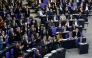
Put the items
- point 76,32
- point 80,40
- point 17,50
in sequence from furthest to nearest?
point 76,32 < point 80,40 < point 17,50

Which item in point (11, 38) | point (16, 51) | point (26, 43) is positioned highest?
point (11, 38)

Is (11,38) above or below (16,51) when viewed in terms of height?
above

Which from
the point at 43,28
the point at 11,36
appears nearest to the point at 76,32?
the point at 43,28

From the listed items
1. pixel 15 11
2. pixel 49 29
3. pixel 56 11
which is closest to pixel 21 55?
pixel 49 29

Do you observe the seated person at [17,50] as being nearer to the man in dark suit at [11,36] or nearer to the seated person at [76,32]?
the man in dark suit at [11,36]

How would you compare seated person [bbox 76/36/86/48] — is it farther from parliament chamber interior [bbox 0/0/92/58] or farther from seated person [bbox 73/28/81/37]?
seated person [bbox 73/28/81/37]

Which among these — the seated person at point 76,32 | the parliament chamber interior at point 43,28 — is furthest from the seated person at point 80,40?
the seated person at point 76,32

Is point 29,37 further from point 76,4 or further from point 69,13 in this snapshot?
point 76,4

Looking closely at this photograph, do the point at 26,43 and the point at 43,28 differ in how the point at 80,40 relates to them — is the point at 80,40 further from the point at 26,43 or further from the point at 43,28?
the point at 26,43

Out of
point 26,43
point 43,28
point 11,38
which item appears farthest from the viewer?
point 43,28

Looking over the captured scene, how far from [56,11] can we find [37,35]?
200 inches

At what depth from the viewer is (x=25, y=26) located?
17.0 meters

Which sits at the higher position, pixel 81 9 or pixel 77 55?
pixel 81 9

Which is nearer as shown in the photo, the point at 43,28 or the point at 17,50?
the point at 17,50
